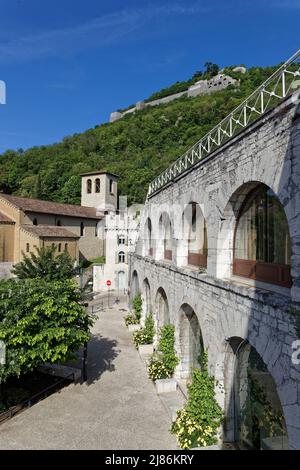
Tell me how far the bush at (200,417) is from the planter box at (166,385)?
292 centimetres

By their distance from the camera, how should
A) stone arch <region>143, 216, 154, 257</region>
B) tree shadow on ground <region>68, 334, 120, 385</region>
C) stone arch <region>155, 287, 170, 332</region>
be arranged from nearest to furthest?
tree shadow on ground <region>68, 334, 120, 385</region> < stone arch <region>155, 287, 170, 332</region> < stone arch <region>143, 216, 154, 257</region>

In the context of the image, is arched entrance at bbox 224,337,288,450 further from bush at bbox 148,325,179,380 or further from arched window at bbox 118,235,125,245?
arched window at bbox 118,235,125,245

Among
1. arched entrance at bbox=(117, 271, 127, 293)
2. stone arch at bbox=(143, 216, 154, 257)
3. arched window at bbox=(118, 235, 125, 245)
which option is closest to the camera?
stone arch at bbox=(143, 216, 154, 257)

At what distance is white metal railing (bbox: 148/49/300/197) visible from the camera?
18.5ft

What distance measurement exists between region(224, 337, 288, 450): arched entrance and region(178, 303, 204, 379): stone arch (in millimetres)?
2984

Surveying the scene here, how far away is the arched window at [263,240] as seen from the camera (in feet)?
19.4

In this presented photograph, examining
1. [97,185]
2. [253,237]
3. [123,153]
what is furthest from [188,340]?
[123,153]

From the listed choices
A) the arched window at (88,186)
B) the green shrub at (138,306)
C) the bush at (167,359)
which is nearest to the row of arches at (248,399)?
the bush at (167,359)

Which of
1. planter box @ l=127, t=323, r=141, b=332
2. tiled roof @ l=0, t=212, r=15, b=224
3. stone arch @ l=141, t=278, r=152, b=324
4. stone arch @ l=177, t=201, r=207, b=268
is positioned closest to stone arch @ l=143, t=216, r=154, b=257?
stone arch @ l=141, t=278, r=152, b=324

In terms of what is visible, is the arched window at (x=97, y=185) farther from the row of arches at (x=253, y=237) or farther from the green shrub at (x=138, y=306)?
the row of arches at (x=253, y=237)

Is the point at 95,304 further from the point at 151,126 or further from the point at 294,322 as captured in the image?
the point at 151,126

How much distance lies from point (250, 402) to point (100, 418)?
4.88 metres

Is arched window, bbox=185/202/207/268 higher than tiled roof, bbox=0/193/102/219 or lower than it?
→ lower

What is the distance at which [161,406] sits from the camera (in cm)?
1044
